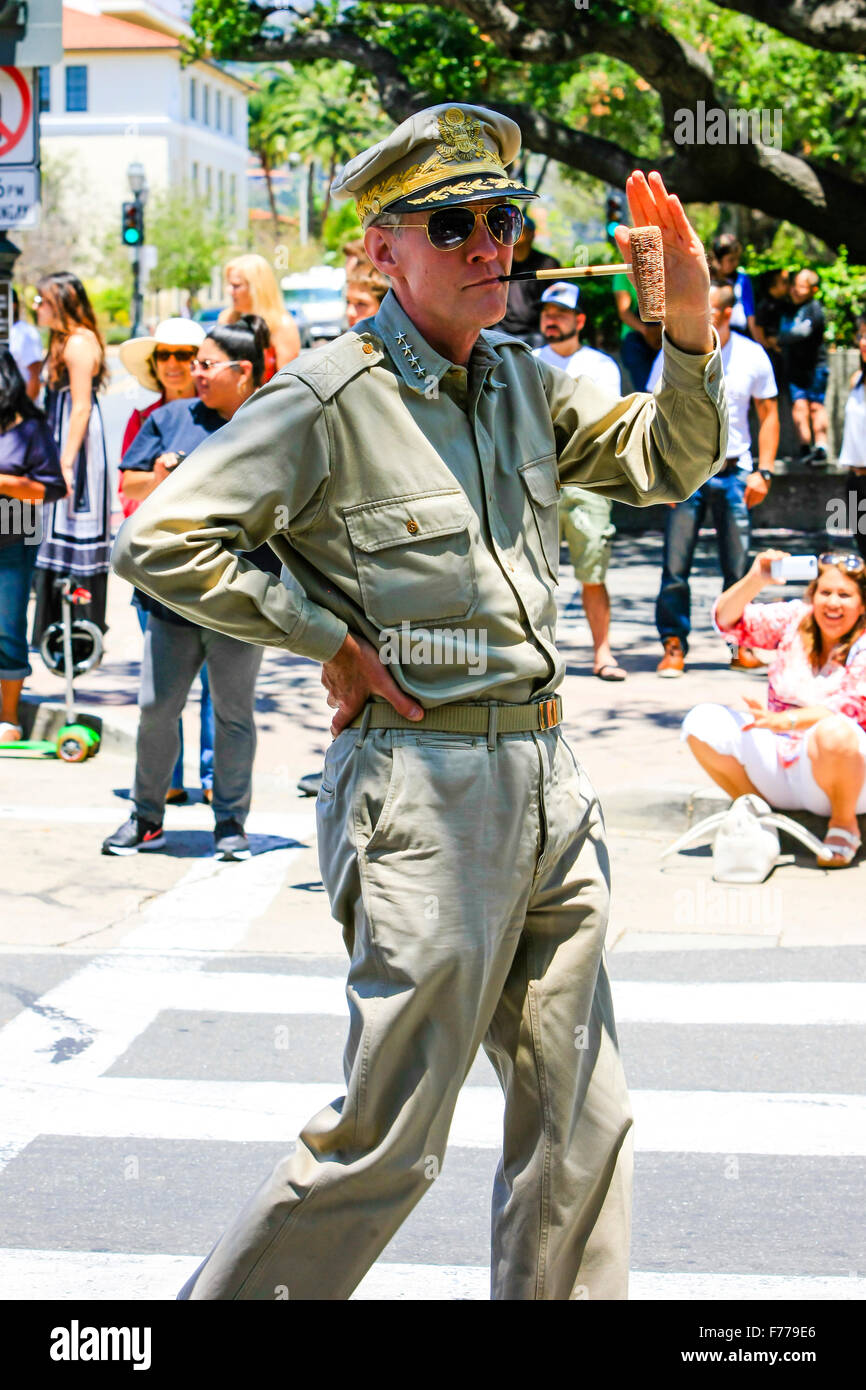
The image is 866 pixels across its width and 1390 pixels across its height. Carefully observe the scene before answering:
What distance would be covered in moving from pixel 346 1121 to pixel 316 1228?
178 mm

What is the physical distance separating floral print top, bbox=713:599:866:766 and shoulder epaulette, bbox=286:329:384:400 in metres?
4.36

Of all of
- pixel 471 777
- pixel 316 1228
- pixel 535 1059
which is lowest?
pixel 316 1228

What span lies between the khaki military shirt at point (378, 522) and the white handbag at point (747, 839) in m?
3.99

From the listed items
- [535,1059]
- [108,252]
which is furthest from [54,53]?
[108,252]

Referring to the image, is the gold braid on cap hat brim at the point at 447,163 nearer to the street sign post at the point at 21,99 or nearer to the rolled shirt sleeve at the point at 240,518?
the rolled shirt sleeve at the point at 240,518

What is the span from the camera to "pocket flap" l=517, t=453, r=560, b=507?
10.3ft

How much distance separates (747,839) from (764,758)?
398 mm

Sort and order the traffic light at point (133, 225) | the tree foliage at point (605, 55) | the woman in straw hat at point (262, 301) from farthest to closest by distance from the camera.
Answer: the traffic light at point (133, 225)
the tree foliage at point (605, 55)
the woman in straw hat at point (262, 301)

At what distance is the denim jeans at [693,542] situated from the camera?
10.7 meters

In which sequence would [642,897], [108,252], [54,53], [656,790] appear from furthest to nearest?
[108,252]
[54,53]
[656,790]
[642,897]

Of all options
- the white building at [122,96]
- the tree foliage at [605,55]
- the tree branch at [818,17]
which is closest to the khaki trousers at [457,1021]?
the tree branch at [818,17]
